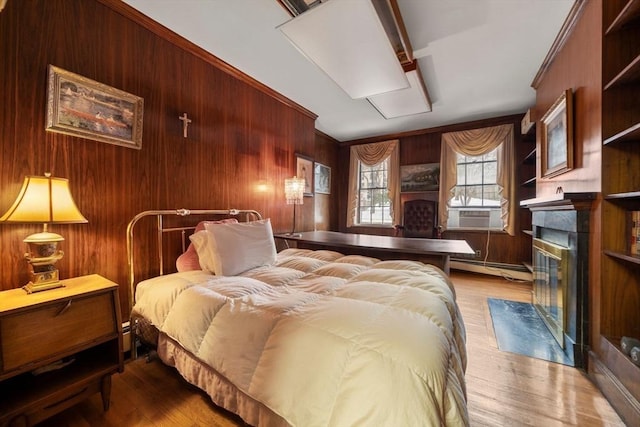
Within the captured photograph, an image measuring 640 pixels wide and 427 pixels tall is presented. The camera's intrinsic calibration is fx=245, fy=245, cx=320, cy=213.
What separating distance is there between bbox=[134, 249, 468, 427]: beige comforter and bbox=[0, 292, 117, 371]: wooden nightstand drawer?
0.79ft

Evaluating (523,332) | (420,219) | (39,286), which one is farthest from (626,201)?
(39,286)

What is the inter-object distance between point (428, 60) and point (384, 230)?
130 inches

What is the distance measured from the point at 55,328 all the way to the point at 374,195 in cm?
489

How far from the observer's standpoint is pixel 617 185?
5.17ft

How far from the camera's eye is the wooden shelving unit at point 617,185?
154 cm

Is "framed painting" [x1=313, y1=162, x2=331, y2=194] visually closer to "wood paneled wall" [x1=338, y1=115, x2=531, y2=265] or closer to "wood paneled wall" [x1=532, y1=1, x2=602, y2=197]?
"wood paneled wall" [x1=338, y1=115, x2=531, y2=265]

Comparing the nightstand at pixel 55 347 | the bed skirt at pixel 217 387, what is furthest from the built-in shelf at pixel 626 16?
the nightstand at pixel 55 347

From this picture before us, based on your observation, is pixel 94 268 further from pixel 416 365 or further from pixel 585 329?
pixel 585 329

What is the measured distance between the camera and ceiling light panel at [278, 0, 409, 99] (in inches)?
65.4

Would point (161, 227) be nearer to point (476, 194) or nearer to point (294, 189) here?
point (294, 189)

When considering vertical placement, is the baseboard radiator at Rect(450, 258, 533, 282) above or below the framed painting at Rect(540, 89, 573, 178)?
below

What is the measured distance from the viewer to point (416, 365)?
29.6 inches

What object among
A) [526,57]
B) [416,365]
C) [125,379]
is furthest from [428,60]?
[125,379]

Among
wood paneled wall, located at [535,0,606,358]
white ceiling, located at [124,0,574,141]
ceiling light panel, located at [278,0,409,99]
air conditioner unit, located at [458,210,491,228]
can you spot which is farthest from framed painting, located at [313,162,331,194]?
wood paneled wall, located at [535,0,606,358]
